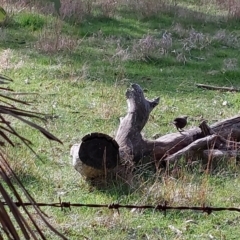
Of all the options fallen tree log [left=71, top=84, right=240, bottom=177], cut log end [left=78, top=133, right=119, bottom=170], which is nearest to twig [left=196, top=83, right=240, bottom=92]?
fallen tree log [left=71, top=84, right=240, bottom=177]

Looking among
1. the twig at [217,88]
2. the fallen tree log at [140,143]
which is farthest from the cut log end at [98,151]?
the twig at [217,88]

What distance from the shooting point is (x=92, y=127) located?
6688 mm

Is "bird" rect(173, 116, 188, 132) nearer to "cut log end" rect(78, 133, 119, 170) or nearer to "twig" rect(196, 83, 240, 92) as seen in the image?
"cut log end" rect(78, 133, 119, 170)

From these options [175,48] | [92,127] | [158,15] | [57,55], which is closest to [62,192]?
[92,127]

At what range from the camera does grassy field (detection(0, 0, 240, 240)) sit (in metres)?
4.52

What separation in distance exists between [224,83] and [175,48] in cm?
168

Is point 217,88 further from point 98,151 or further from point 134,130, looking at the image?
point 98,151

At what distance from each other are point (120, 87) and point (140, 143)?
99.9 inches

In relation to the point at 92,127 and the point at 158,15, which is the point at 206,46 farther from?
the point at 92,127

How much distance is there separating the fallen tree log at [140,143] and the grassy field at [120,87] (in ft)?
0.63

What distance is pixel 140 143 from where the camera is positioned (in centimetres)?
555

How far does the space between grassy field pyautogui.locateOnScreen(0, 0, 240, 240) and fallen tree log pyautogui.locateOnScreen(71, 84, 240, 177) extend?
193 millimetres

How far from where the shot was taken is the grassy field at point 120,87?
178 inches

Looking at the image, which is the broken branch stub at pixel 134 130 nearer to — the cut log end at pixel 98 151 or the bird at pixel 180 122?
the cut log end at pixel 98 151
